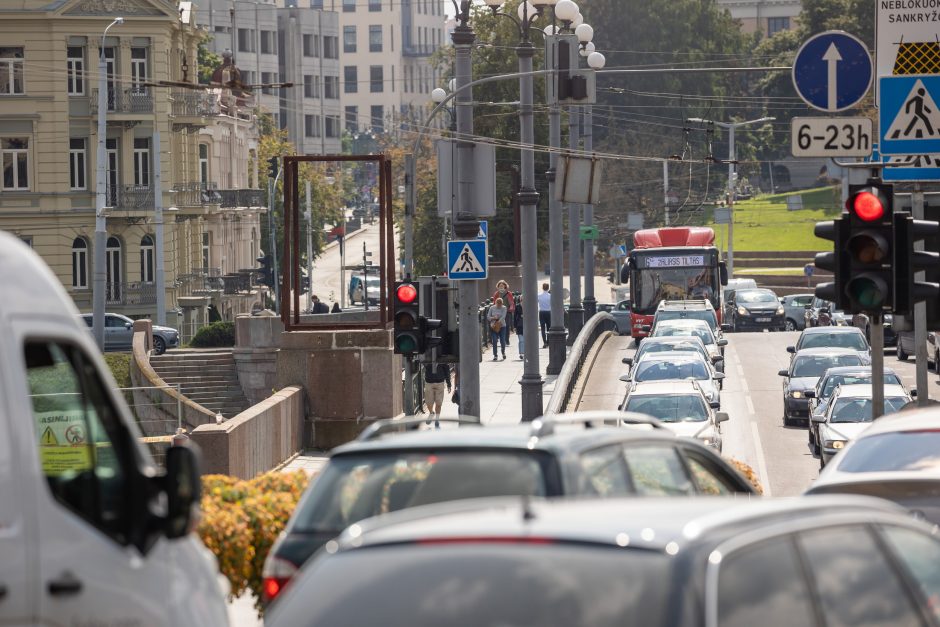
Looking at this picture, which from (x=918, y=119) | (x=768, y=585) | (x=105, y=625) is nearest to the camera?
(x=768, y=585)

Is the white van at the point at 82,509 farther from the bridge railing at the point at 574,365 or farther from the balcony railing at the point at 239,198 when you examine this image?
the balcony railing at the point at 239,198

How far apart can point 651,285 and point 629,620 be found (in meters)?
46.4

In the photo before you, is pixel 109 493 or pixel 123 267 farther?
pixel 123 267

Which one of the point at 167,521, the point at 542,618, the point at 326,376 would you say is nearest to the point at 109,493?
the point at 167,521

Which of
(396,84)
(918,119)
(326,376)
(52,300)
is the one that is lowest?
(326,376)

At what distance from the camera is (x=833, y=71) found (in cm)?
Answer: 1454

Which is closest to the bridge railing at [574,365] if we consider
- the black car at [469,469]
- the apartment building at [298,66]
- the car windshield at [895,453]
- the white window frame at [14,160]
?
the car windshield at [895,453]

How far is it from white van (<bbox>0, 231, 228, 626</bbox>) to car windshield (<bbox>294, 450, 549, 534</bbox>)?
124 centimetres

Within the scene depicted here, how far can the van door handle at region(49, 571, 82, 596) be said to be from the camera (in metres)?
5.18

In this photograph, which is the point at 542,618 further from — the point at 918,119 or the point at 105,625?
the point at 918,119

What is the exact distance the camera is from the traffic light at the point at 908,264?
494 inches

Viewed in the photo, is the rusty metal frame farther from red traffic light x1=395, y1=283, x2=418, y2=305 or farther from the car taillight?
the car taillight

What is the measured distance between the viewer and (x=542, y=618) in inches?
161

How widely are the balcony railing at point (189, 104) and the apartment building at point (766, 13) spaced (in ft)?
315
